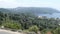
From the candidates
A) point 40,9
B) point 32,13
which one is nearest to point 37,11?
point 40,9

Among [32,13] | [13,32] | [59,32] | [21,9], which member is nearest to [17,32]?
[13,32]

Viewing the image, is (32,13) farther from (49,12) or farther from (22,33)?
(22,33)

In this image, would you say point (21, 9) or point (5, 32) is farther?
point (21, 9)

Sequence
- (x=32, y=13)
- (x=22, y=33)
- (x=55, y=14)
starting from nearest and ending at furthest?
(x=22, y=33) → (x=32, y=13) → (x=55, y=14)

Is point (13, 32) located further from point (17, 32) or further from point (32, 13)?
point (32, 13)

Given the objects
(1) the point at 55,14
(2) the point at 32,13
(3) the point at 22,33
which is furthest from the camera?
(1) the point at 55,14

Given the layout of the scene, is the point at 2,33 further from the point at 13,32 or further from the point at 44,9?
the point at 44,9

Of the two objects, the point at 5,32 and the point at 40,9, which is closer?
the point at 5,32

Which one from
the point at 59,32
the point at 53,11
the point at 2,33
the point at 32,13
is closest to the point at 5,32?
the point at 2,33
